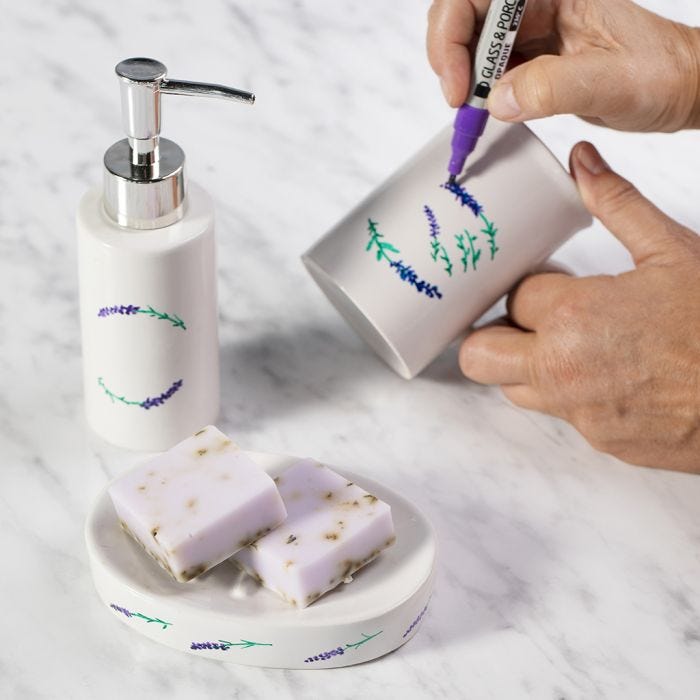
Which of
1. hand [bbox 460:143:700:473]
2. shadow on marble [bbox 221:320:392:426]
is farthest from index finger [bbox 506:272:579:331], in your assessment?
shadow on marble [bbox 221:320:392:426]

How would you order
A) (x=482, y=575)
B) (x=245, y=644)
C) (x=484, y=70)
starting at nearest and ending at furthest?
(x=245, y=644)
(x=482, y=575)
(x=484, y=70)

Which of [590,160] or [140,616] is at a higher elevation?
[590,160]

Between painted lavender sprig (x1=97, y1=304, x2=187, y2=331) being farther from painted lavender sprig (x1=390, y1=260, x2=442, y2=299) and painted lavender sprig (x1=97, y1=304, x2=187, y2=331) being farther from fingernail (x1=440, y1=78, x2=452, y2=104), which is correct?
fingernail (x1=440, y1=78, x2=452, y2=104)

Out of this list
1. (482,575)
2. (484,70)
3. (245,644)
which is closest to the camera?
(245,644)

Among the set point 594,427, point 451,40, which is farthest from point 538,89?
point 594,427

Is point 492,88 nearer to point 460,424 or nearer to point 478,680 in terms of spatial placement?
point 460,424

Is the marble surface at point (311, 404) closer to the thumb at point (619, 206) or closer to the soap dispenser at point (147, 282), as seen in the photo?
the soap dispenser at point (147, 282)

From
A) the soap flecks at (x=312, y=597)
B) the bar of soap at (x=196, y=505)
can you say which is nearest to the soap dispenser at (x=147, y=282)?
the bar of soap at (x=196, y=505)

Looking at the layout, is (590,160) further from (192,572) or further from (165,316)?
(192,572)

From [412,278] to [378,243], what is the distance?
38mm

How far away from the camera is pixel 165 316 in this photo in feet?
3.04

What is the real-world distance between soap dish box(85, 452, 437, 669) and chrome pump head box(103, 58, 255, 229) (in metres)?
0.21

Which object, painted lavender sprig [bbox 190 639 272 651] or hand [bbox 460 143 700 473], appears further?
hand [bbox 460 143 700 473]

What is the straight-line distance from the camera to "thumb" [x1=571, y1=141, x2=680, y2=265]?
1.04 m
